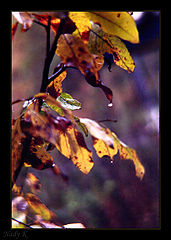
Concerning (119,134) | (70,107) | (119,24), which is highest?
(119,24)

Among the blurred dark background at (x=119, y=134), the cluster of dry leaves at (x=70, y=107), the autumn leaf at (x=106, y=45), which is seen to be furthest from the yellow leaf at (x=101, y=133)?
the blurred dark background at (x=119, y=134)

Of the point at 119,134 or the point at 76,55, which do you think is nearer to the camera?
the point at 76,55

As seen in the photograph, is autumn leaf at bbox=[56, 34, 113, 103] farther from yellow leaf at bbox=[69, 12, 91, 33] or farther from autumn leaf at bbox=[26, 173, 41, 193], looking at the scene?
autumn leaf at bbox=[26, 173, 41, 193]

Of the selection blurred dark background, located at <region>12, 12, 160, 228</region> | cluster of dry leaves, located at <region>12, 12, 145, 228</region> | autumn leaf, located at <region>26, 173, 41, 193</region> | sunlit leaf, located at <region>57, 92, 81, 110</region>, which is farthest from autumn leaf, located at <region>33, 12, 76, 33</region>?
blurred dark background, located at <region>12, 12, 160, 228</region>

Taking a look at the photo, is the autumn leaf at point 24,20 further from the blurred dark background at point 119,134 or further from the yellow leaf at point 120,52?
the blurred dark background at point 119,134

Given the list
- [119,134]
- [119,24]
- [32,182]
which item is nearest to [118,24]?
[119,24]

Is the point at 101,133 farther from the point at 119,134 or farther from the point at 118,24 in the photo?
the point at 119,134
